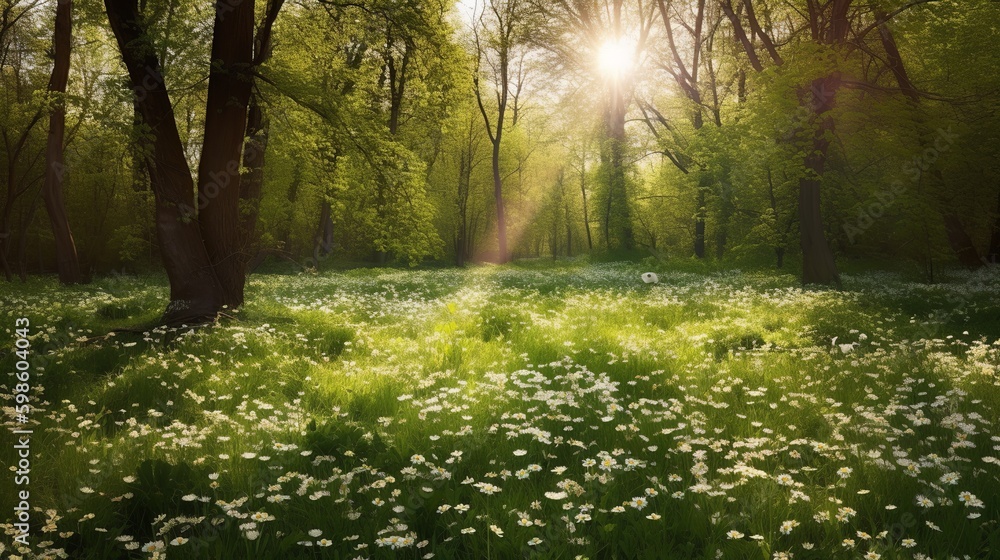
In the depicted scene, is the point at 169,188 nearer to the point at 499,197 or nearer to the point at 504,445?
the point at 504,445

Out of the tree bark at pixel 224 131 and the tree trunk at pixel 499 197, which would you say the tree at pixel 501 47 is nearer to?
the tree trunk at pixel 499 197

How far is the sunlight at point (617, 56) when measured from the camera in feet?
119

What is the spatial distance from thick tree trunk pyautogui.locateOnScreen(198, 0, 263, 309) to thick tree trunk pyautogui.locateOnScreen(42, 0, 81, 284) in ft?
36.6

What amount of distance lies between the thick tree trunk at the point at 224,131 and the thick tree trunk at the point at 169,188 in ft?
1.02

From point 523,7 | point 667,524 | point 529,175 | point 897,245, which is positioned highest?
point 523,7

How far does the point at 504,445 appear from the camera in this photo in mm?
4402

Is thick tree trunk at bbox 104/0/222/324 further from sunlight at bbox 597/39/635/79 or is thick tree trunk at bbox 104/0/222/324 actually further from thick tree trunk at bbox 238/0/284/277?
sunlight at bbox 597/39/635/79

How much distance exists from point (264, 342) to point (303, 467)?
15.0ft

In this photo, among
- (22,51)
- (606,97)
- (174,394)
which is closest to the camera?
(174,394)

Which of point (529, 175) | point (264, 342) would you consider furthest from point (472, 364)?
point (529, 175)

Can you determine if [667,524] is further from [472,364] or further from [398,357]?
[398,357]

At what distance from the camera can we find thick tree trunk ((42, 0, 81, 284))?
736 inches

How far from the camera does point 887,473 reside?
12.2 feet

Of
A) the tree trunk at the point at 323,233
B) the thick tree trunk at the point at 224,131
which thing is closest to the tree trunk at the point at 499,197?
the tree trunk at the point at 323,233
